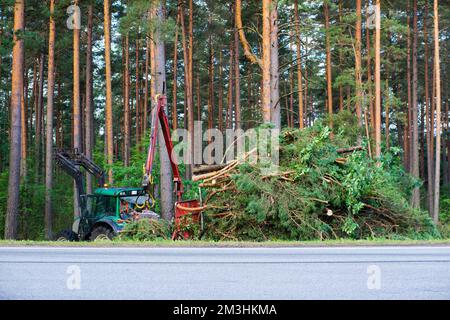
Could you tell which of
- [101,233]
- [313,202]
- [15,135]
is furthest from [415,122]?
[101,233]

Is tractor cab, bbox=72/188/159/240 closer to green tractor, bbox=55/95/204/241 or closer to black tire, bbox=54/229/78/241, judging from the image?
green tractor, bbox=55/95/204/241

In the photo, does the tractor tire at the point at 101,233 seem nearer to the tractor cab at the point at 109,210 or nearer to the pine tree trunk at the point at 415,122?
the tractor cab at the point at 109,210

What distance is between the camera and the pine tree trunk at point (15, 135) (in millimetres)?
24859

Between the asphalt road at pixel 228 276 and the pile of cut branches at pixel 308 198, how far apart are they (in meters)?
6.45

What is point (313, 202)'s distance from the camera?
62.6 ft

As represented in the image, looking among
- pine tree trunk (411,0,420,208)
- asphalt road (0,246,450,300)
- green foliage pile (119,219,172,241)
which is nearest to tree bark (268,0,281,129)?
green foliage pile (119,219,172,241)

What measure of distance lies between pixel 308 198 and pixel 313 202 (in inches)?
7.6

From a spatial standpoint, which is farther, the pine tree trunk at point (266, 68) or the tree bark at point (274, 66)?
the tree bark at point (274, 66)

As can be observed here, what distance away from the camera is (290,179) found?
64.2 feet

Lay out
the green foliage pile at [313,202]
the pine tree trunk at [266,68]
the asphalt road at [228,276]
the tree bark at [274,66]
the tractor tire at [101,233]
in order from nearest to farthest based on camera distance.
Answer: the asphalt road at [228,276], the green foliage pile at [313,202], the tractor tire at [101,233], the pine tree trunk at [266,68], the tree bark at [274,66]

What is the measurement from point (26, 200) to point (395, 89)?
114 ft

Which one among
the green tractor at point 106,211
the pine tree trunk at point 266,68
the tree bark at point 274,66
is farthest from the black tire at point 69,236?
the tree bark at point 274,66

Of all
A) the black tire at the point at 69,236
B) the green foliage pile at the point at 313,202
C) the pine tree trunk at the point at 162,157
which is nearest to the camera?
the green foliage pile at the point at 313,202
